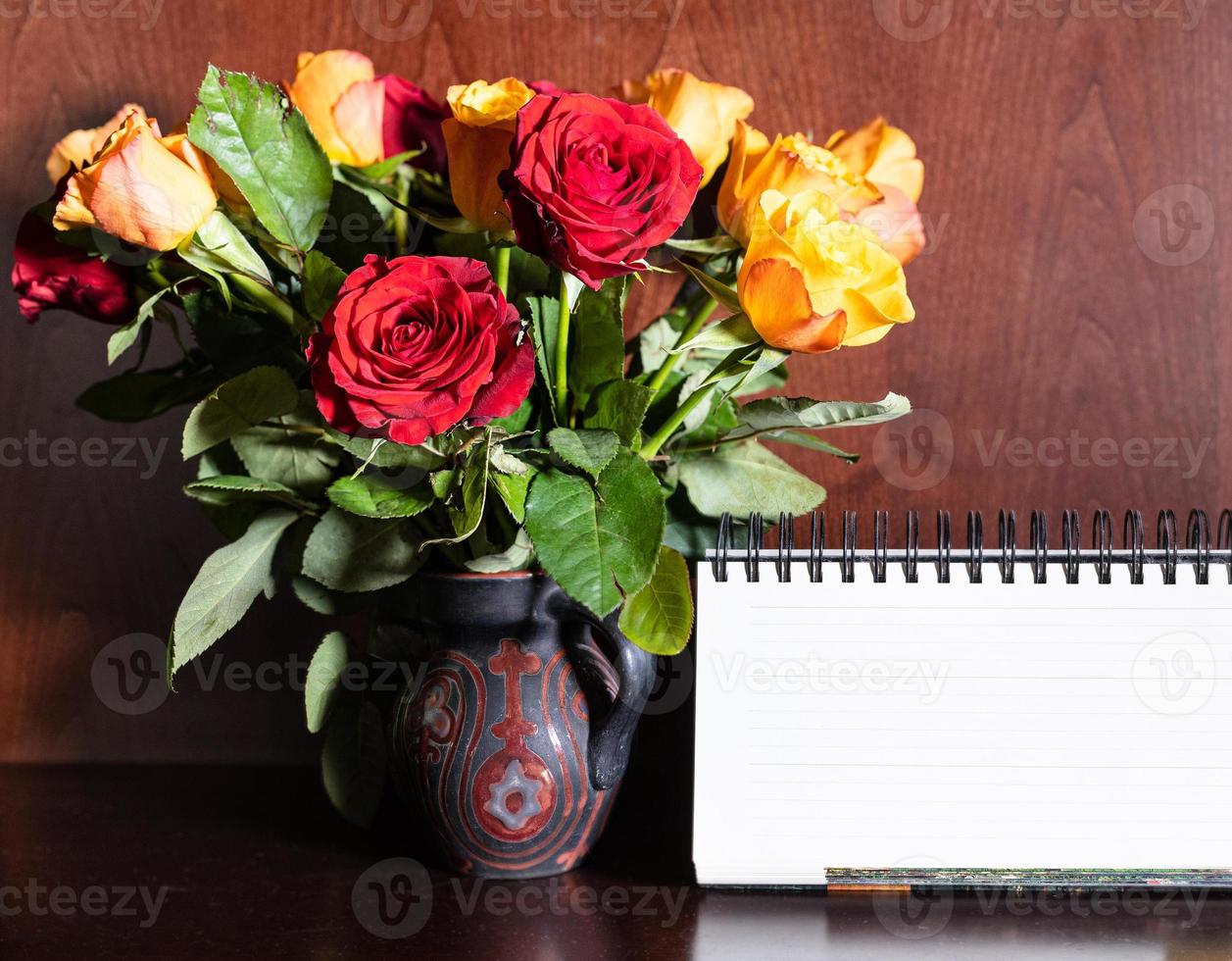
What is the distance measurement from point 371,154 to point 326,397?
21cm

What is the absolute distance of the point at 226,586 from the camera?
64cm

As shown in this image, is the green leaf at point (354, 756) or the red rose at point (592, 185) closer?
the red rose at point (592, 185)

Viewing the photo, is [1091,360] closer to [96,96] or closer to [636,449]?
[636,449]

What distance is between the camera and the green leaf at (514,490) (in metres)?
0.57

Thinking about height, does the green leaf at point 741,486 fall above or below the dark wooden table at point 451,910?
above

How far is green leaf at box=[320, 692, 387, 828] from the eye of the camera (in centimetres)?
69

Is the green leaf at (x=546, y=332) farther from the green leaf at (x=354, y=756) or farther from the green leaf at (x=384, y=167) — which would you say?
the green leaf at (x=354, y=756)

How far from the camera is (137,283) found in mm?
651

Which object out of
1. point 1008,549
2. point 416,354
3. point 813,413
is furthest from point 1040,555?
point 416,354

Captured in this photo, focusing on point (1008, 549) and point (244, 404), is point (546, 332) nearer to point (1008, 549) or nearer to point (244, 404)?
point (244, 404)

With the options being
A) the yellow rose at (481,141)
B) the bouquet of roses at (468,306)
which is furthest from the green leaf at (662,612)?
the yellow rose at (481,141)

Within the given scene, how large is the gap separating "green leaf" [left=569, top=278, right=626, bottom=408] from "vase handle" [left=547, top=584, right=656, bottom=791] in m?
0.12

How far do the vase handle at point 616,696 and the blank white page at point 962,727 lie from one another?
34mm

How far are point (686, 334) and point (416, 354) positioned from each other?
20cm
